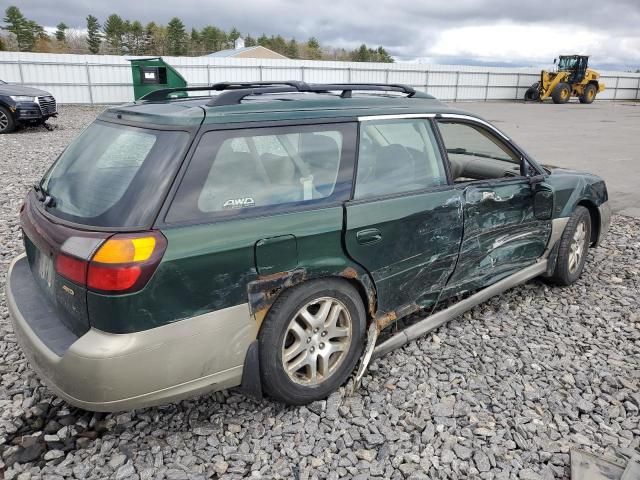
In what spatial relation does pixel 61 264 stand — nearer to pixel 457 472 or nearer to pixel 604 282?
pixel 457 472

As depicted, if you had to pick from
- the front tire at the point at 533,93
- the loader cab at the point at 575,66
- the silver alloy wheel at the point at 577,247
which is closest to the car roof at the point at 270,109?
the silver alloy wheel at the point at 577,247

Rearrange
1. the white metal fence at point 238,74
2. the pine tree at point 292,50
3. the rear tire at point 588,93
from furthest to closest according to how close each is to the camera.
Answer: the pine tree at point 292,50, the rear tire at point 588,93, the white metal fence at point 238,74

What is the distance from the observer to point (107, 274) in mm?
2000

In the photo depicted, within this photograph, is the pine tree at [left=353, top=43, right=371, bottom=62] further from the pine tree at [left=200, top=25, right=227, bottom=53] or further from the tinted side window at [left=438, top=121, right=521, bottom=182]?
the tinted side window at [left=438, top=121, right=521, bottom=182]

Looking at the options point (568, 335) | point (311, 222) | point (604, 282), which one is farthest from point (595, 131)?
point (311, 222)

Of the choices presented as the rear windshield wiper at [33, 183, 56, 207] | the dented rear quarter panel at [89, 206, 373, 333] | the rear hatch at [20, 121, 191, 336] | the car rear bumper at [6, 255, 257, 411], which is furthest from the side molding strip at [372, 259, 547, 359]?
the rear windshield wiper at [33, 183, 56, 207]

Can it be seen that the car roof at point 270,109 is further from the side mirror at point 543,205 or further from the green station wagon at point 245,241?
the side mirror at point 543,205

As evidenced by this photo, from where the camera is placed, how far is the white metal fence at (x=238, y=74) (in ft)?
68.2

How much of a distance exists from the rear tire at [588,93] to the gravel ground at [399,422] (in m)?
33.5

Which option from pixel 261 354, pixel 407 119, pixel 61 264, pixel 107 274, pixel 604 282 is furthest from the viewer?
pixel 604 282

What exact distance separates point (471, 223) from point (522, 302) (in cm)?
121

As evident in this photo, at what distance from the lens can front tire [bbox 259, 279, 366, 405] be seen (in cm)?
241

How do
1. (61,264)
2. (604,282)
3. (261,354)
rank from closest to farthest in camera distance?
(61,264) < (261,354) < (604,282)

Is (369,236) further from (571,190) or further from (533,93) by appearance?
(533,93)
